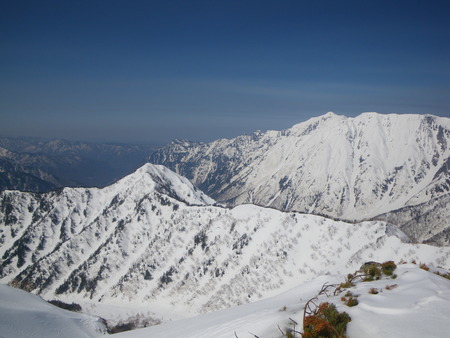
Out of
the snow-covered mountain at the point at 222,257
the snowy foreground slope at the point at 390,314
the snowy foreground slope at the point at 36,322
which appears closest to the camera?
the snowy foreground slope at the point at 390,314

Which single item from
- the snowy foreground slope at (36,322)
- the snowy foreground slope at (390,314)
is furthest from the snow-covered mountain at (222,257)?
Answer: the snowy foreground slope at (390,314)

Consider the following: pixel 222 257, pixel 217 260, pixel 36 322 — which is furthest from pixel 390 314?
pixel 217 260

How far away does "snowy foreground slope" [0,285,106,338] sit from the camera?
84.1 ft

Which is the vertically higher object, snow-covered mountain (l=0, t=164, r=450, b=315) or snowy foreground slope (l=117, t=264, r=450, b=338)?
snowy foreground slope (l=117, t=264, r=450, b=338)

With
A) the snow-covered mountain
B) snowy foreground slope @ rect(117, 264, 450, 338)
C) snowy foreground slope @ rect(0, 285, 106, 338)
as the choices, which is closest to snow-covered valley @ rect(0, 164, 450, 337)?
the snow-covered mountain

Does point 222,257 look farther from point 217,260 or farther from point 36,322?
point 36,322

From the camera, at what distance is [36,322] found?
1112 inches

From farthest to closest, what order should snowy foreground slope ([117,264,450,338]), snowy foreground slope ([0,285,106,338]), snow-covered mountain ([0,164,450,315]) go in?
1. snow-covered mountain ([0,164,450,315])
2. snowy foreground slope ([0,285,106,338])
3. snowy foreground slope ([117,264,450,338])

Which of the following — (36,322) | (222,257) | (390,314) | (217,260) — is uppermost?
(390,314)

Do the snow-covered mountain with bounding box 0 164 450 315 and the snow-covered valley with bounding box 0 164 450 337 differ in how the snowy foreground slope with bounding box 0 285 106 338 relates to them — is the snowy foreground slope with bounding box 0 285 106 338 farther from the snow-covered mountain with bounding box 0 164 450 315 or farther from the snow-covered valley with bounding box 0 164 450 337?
the snow-covered mountain with bounding box 0 164 450 315

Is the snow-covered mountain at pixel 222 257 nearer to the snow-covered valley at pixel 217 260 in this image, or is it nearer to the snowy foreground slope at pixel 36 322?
the snow-covered valley at pixel 217 260

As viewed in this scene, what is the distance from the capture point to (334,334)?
9.23m

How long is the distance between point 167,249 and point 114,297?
40300 millimetres

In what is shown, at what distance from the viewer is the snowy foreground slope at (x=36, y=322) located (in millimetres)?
25625
